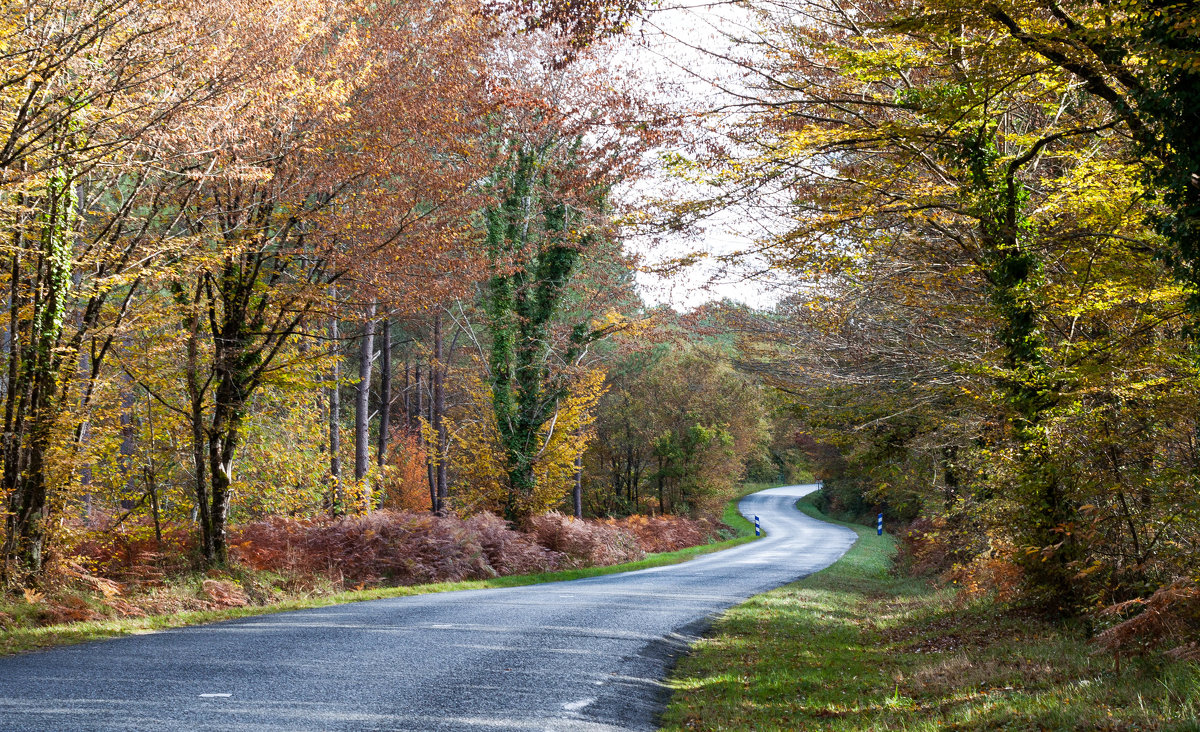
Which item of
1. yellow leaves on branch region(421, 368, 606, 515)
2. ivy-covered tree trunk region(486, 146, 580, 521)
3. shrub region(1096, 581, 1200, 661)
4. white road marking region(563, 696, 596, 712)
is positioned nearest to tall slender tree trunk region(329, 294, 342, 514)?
yellow leaves on branch region(421, 368, 606, 515)

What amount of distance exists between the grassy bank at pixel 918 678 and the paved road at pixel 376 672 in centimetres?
64

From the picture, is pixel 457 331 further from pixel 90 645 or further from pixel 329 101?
pixel 90 645

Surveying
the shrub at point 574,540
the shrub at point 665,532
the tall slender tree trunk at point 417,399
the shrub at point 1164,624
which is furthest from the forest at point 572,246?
the tall slender tree trunk at point 417,399

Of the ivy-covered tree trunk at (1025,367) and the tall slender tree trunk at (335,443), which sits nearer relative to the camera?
the ivy-covered tree trunk at (1025,367)

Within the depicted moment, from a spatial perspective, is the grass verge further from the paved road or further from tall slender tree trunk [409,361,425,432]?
tall slender tree trunk [409,361,425,432]

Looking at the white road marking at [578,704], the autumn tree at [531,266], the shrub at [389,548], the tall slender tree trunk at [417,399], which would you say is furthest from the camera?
the tall slender tree trunk at [417,399]

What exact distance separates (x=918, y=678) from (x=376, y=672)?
4.84 meters

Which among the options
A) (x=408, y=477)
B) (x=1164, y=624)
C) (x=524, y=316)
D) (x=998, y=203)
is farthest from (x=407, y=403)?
(x=1164, y=624)

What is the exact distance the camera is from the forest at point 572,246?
7918mm

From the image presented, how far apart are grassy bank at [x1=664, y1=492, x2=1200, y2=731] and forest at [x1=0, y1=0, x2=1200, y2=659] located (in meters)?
0.55

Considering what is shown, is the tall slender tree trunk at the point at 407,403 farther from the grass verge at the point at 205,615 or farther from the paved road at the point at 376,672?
the paved road at the point at 376,672

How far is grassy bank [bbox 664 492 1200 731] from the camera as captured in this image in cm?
510

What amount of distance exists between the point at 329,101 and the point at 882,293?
979cm

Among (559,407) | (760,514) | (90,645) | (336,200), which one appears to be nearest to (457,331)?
(559,407)
